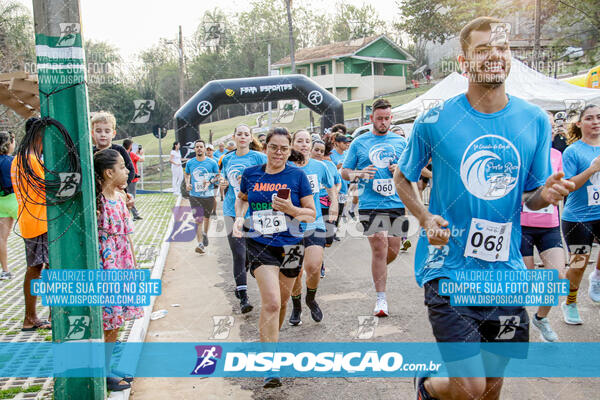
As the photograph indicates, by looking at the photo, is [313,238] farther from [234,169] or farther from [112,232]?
[112,232]

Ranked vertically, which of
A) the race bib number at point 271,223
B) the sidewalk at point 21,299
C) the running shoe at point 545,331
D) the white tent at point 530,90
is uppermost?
the white tent at point 530,90

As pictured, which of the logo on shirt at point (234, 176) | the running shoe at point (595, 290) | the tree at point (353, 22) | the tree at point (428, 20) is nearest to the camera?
the running shoe at point (595, 290)

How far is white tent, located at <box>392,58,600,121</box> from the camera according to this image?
46.0ft

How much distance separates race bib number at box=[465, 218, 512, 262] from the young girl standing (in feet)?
8.29

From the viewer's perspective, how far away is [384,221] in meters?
5.62

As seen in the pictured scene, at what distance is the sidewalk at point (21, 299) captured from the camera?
3787 millimetres

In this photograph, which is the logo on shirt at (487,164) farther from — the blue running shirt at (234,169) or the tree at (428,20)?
A: the tree at (428,20)

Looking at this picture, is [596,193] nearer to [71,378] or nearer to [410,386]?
[410,386]

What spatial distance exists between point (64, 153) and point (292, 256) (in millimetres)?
1928

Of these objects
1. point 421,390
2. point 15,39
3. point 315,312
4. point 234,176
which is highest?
point 15,39

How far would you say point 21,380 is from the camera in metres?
3.98

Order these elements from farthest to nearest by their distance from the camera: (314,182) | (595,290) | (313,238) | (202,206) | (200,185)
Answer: (202,206) → (200,185) → (314,182) → (595,290) → (313,238)

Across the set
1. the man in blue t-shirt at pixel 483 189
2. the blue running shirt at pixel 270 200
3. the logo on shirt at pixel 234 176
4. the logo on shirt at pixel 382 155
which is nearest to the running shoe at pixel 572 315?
the logo on shirt at pixel 382 155

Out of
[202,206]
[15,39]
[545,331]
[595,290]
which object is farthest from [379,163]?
[15,39]
